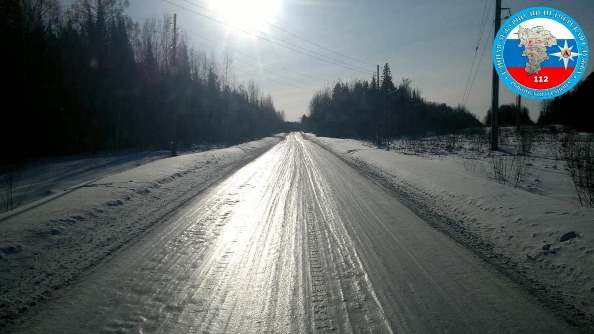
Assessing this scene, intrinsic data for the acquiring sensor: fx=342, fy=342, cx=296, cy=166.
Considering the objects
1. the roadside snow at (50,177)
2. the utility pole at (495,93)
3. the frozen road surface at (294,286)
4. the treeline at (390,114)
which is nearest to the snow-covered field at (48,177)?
the roadside snow at (50,177)

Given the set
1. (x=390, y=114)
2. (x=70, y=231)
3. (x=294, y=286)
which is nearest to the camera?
(x=294, y=286)

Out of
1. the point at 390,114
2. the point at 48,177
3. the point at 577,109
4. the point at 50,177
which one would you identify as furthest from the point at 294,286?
the point at 390,114

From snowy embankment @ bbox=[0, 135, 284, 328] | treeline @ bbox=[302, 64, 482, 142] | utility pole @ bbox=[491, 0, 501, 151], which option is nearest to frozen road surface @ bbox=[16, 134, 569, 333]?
snowy embankment @ bbox=[0, 135, 284, 328]

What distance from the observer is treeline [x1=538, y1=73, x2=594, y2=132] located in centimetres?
4084

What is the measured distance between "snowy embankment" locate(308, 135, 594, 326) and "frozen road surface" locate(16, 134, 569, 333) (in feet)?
1.21

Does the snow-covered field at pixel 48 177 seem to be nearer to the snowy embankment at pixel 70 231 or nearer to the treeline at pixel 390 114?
the snowy embankment at pixel 70 231

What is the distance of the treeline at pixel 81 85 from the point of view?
25.1 m

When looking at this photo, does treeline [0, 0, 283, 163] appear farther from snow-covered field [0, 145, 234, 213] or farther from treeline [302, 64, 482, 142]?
treeline [302, 64, 482, 142]

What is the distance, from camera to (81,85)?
31.4 metres

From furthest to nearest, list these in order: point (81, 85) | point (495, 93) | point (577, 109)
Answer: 1. point (577, 109)
2. point (81, 85)
3. point (495, 93)

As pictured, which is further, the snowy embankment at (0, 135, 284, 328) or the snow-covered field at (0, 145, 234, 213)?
the snow-covered field at (0, 145, 234, 213)

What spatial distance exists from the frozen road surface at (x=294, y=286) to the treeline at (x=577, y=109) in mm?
43654

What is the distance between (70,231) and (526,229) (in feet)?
24.7

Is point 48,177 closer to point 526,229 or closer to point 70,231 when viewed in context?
point 70,231
